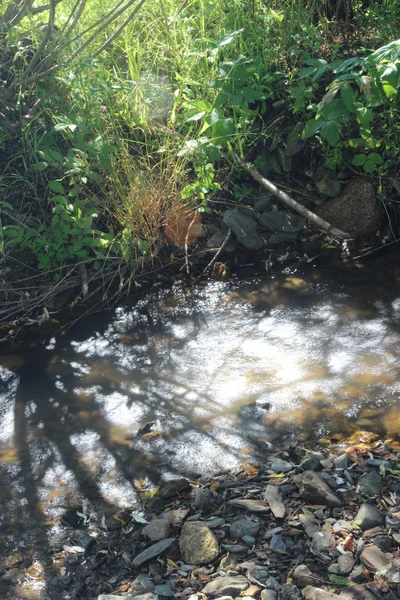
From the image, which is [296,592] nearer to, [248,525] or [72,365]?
[248,525]

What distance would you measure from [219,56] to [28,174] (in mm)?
1393

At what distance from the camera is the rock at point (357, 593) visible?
1.74m

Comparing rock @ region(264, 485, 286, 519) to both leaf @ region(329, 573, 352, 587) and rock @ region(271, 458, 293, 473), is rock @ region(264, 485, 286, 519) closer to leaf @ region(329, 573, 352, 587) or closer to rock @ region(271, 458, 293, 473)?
rock @ region(271, 458, 293, 473)

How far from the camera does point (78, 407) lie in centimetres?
306

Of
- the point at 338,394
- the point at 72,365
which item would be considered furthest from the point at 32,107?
the point at 338,394

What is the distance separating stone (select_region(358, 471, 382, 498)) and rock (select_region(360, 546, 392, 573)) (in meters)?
0.31

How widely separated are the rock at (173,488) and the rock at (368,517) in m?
0.67

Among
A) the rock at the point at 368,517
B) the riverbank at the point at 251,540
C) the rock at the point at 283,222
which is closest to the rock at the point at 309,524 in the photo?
the riverbank at the point at 251,540

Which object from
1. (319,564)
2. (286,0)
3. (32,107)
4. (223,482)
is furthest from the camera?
(286,0)

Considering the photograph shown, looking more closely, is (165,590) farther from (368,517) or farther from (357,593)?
(368,517)

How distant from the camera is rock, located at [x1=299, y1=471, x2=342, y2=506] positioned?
217cm

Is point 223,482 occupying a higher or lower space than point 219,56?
lower

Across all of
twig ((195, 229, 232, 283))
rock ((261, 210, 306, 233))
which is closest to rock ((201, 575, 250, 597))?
twig ((195, 229, 232, 283))

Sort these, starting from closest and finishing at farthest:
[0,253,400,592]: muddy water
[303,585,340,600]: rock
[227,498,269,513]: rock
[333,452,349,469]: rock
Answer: [303,585,340,600]: rock
[227,498,269,513]: rock
[333,452,349,469]: rock
[0,253,400,592]: muddy water
